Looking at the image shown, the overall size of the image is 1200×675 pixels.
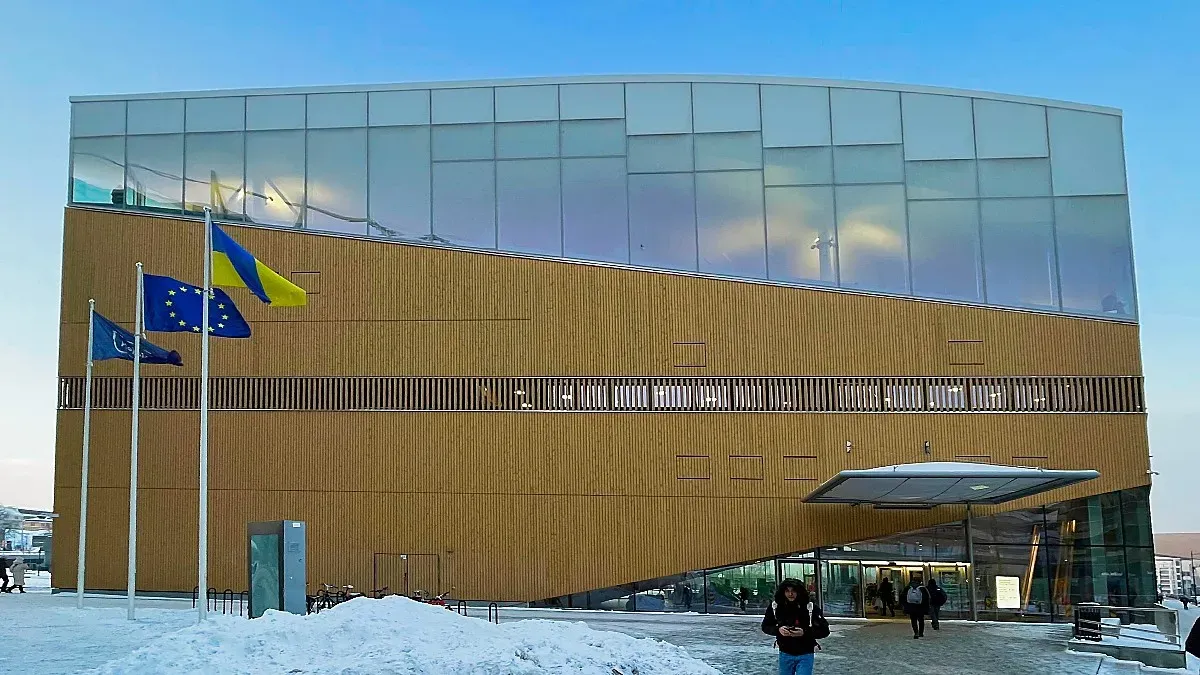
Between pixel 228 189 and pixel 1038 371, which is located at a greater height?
pixel 228 189

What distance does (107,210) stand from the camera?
32.3m

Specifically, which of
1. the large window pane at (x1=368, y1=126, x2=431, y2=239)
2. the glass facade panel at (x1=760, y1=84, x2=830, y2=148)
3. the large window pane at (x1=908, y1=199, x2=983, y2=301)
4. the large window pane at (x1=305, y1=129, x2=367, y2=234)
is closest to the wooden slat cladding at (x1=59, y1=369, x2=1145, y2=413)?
the large window pane at (x1=908, y1=199, x2=983, y2=301)

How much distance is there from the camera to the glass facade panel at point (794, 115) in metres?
30.6

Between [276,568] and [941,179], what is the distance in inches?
750

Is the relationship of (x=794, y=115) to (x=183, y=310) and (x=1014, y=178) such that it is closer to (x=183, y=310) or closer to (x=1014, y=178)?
(x=1014, y=178)

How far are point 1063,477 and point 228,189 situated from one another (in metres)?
22.2

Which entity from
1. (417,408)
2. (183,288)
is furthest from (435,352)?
(183,288)

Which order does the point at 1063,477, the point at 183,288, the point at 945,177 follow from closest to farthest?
1. the point at 183,288
2. the point at 1063,477
3. the point at 945,177

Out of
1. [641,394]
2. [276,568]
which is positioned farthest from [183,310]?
[641,394]

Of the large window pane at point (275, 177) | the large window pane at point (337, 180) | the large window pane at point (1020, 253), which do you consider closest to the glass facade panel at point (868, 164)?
the large window pane at point (1020, 253)

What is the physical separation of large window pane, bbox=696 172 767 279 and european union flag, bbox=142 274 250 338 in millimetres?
12859

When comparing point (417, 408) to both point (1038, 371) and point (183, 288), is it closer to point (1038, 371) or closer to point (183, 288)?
point (183, 288)

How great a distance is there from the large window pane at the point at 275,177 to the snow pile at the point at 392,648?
17226mm

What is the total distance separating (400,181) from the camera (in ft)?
103
